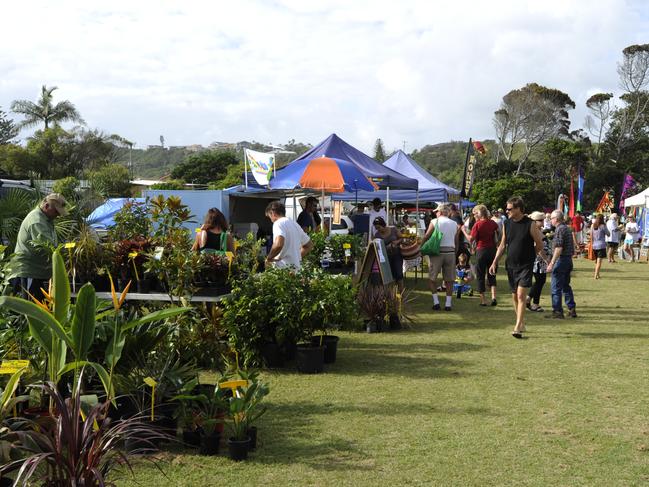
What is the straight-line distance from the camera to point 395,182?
14047 millimetres

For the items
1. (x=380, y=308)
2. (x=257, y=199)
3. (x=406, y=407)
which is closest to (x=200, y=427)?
(x=406, y=407)

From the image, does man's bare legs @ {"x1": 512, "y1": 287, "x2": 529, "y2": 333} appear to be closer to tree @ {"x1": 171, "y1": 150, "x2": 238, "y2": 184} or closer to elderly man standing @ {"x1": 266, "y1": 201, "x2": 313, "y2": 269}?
elderly man standing @ {"x1": 266, "y1": 201, "x2": 313, "y2": 269}

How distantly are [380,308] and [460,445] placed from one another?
4533mm

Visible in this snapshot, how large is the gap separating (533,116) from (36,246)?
6555 cm

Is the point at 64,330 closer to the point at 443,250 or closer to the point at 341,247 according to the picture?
the point at 341,247

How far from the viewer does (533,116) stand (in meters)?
66.4

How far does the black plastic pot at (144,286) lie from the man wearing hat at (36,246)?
3.04ft

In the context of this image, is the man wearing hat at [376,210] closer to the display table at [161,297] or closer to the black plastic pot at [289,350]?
the black plastic pot at [289,350]

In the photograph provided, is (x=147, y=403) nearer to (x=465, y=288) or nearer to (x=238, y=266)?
(x=238, y=266)

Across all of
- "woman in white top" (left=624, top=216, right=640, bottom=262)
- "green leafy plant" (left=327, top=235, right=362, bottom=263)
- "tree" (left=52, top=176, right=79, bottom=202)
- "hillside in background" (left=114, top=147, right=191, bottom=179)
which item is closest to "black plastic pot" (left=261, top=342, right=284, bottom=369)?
"tree" (left=52, top=176, right=79, bottom=202)

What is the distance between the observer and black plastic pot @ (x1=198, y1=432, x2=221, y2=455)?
454 cm

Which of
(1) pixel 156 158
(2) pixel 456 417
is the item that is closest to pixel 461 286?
(2) pixel 456 417

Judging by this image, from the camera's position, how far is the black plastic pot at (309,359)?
6.84 m

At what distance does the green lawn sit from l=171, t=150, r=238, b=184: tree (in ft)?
222
